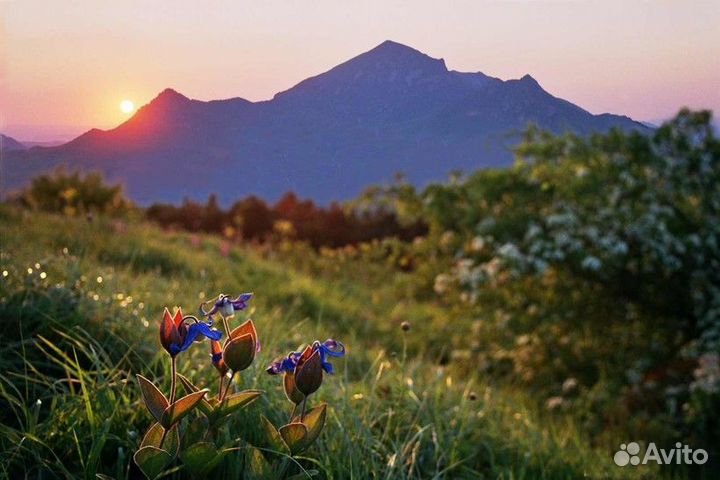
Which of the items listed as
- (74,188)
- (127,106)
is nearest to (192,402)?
(127,106)

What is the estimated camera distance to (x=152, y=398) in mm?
1676

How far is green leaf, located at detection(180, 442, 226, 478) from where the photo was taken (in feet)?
5.67

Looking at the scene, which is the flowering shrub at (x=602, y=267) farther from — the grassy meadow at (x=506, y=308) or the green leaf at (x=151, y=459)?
the green leaf at (x=151, y=459)

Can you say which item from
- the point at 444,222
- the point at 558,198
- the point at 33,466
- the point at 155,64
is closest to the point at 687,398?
the point at 558,198

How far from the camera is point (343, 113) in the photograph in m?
4.33

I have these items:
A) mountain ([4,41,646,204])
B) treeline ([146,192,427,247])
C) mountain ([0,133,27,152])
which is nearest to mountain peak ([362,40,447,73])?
mountain ([4,41,646,204])

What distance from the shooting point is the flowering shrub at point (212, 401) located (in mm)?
1640

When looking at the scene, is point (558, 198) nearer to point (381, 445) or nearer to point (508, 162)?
point (508, 162)

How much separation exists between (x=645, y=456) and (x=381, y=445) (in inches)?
93.8

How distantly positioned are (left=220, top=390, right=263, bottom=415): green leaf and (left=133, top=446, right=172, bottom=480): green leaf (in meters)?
0.16

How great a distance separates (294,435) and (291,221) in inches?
453

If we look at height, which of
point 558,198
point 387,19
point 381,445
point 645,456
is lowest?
point 645,456

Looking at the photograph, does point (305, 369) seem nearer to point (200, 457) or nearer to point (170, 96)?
point (200, 457)

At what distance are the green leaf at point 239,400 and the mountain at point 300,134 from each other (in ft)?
7.18
